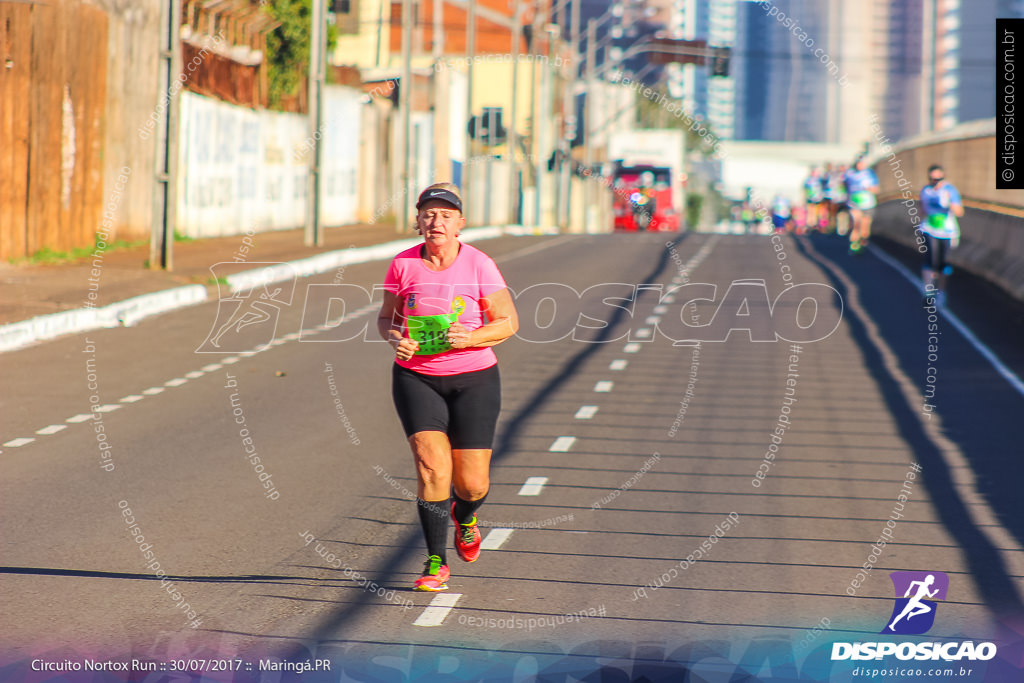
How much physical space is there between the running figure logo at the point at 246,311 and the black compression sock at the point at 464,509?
1014 centimetres

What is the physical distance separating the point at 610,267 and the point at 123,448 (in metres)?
20.7

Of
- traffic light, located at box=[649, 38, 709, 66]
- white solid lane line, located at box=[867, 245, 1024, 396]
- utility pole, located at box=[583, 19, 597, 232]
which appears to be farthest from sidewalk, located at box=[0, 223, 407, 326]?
utility pole, located at box=[583, 19, 597, 232]

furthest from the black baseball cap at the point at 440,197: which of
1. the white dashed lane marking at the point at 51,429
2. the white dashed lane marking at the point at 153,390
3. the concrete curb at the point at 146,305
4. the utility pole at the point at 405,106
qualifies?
the utility pole at the point at 405,106

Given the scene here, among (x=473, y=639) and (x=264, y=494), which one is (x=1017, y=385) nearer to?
(x=264, y=494)

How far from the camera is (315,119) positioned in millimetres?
32656

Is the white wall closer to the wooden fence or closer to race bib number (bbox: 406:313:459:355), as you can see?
the wooden fence

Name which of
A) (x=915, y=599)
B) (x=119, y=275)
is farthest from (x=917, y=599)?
(x=119, y=275)

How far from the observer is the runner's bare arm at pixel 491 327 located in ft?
23.5

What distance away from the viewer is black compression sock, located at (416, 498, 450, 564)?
7.55 m

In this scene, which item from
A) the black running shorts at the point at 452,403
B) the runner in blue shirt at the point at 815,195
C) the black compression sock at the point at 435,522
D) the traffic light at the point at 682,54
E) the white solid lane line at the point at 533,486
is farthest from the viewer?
the traffic light at the point at 682,54

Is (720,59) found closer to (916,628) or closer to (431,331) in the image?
(431,331)

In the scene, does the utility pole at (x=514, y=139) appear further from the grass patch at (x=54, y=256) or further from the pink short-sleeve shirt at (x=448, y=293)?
the pink short-sleeve shirt at (x=448, y=293)

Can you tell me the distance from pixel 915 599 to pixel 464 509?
81.8 inches

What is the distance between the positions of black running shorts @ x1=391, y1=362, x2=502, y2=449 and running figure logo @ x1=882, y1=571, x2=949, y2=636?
6.33ft
